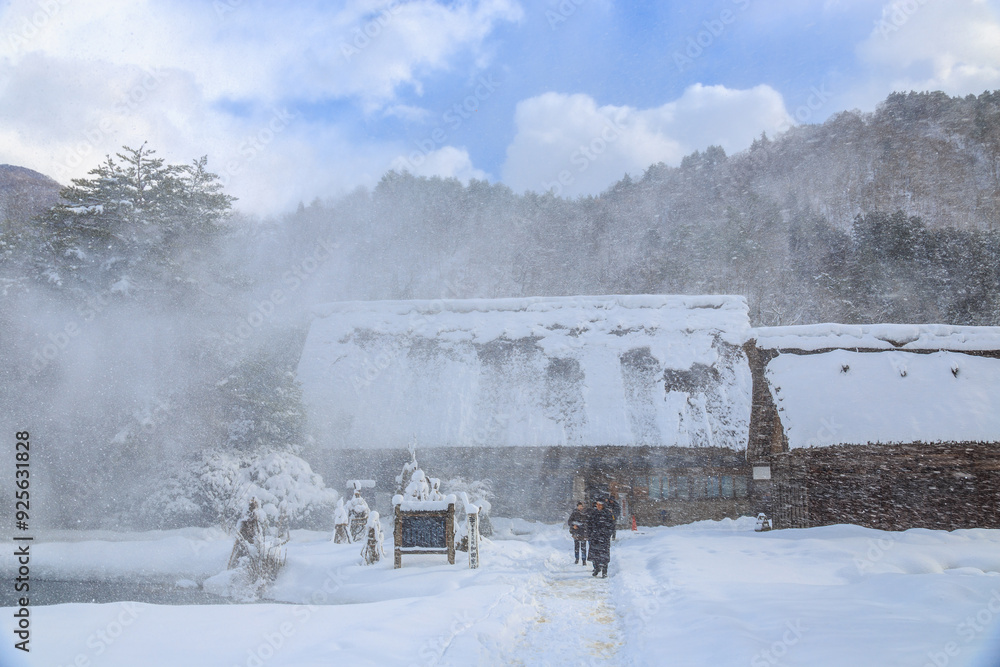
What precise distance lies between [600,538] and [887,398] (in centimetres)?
974

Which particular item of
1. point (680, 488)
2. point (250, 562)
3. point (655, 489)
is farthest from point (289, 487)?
point (680, 488)

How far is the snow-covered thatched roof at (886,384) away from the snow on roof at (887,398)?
0.07ft

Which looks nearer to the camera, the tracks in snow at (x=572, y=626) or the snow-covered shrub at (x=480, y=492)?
the tracks in snow at (x=572, y=626)

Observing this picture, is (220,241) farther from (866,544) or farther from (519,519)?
(866,544)

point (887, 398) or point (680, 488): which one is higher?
point (887, 398)

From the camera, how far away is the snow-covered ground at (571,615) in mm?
5398

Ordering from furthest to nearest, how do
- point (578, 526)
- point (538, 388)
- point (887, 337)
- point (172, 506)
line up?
point (538, 388) → point (887, 337) → point (172, 506) → point (578, 526)

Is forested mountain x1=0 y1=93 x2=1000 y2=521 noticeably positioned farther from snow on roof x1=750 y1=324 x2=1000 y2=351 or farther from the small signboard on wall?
snow on roof x1=750 y1=324 x2=1000 y2=351

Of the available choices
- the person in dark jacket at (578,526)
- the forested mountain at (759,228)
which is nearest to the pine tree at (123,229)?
the person in dark jacket at (578,526)

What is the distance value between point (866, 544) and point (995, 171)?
137 feet

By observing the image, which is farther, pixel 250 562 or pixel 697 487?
pixel 697 487

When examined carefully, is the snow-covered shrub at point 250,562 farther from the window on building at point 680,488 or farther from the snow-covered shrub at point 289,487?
the window on building at point 680,488

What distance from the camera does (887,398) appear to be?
591 inches

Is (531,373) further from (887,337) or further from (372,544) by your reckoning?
(887,337)
